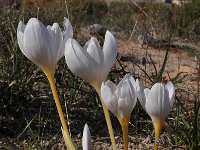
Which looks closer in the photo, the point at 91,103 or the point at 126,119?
the point at 126,119

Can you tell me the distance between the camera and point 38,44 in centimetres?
78

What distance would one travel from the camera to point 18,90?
89.4 inches

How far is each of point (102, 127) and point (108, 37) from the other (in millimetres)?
1362

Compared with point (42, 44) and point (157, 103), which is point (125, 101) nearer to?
point (157, 103)

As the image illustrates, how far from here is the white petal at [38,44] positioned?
0.78 m

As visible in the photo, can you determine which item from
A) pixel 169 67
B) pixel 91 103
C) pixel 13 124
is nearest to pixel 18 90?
pixel 13 124

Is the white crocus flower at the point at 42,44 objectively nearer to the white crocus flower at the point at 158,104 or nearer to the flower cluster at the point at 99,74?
the flower cluster at the point at 99,74

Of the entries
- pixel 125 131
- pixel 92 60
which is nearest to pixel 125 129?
pixel 125 131

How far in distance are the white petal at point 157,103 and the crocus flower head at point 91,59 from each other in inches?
3.3

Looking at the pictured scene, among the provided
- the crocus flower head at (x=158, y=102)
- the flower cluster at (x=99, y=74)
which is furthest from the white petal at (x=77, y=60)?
the crocus flower head at (x=158, y=102)

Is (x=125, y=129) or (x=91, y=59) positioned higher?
(x=91, y=59)

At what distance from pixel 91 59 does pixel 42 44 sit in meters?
0.09

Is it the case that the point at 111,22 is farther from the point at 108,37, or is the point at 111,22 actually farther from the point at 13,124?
the point at 108,37

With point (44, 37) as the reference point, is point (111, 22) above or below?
above
